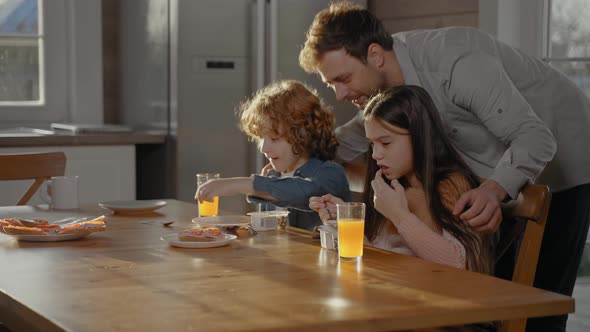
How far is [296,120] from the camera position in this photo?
101 inches

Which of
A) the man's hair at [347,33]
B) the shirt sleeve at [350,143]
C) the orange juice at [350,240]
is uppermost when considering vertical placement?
the man's hair at [347,33]

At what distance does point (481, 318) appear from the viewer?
1327mm

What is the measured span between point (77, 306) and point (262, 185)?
114cm

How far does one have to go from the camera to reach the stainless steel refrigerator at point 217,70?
12.4 ft

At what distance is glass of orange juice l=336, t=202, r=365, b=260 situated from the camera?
1.72 metres

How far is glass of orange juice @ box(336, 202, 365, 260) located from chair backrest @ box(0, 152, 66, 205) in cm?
132

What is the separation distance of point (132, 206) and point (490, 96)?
3.21 ft

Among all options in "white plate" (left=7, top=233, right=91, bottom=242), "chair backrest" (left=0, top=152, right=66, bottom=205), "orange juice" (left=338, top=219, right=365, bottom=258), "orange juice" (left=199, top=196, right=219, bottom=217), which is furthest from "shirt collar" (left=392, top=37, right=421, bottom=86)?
"chair backrest" (left=0, top=152, right=66, bottom=205)

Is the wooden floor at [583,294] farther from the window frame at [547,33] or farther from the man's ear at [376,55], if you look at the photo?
the man's ear at [376,55]

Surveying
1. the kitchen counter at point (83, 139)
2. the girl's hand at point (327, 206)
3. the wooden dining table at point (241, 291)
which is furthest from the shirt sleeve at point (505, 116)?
the kitchen counter at point (83, 139)

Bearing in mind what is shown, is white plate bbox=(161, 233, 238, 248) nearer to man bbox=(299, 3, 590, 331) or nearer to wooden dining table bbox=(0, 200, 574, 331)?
wooden dining table bbox=(0, 200, 574, 331)

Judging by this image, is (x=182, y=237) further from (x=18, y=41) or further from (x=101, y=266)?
(x=18, y=41)

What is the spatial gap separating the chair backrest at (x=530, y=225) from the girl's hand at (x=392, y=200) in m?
0.22

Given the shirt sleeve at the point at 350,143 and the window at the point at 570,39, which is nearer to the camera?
the shirt sleeve at the point at 350,143
